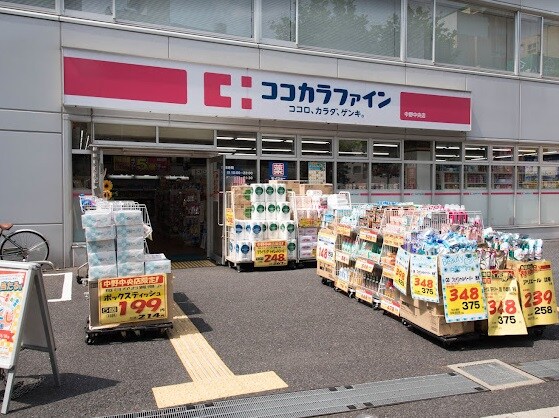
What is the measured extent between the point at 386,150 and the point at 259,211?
4720 millimetres

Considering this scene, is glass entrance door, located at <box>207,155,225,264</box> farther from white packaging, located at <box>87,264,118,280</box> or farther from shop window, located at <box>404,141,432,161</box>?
shop window, located at <box>404,141,432,161</box>

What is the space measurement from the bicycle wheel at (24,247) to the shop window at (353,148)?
23.6 feet

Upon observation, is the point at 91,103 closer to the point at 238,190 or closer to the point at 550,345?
the point at 238,190

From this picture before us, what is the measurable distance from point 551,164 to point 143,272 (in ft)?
47.5

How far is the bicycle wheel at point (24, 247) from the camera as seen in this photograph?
9172mm

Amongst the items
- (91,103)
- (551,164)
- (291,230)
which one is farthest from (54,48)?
(551,164)

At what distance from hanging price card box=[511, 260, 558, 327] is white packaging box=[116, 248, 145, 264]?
441cm

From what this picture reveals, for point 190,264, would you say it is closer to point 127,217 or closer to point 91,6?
point 127,217

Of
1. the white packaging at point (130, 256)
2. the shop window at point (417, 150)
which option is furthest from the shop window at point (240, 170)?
the white packaging at point (130, 256)

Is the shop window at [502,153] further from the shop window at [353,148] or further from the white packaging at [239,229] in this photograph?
the white packaging at [239,229]

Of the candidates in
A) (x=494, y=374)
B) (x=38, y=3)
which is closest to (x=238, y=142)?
(x=38, y=3)

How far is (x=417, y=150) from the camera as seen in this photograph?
13531mm

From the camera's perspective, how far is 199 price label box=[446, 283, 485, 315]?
527cm

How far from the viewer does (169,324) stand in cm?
576
